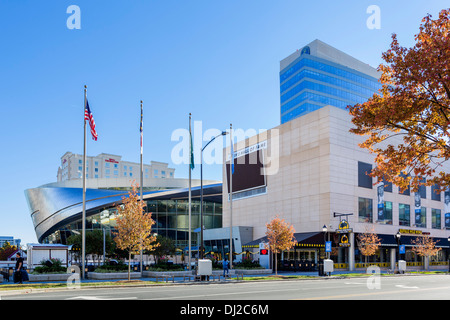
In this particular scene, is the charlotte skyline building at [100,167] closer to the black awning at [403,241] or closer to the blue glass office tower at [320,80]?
the blue glass office tower at [320,80]

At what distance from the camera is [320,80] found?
12962cm

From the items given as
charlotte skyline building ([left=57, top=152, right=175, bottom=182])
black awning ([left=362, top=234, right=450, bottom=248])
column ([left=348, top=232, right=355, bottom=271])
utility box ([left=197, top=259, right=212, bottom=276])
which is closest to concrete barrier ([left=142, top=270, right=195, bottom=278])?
utility box ([left=197, top=259, right=212, bottom=276])

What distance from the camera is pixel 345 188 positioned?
52906mm

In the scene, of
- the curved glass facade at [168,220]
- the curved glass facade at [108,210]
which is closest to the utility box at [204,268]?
the curved glass facade at [108,210]

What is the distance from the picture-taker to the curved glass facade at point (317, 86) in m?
127

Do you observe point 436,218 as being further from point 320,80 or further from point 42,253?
point 320,80

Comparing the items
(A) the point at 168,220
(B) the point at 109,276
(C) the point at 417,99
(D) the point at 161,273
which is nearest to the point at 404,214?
(D) the point at 161,273

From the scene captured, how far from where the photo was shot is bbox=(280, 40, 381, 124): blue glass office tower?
128m

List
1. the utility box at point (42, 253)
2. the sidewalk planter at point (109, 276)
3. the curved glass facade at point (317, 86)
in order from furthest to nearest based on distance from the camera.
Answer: the curved glass facade at point (317, 86) < the utility box at point (42, 253) < the sidewalk planter at point (109, 276)

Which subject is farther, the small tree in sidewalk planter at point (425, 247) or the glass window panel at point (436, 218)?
the glass window panel at point (436, 218)

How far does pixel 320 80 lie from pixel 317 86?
263cm

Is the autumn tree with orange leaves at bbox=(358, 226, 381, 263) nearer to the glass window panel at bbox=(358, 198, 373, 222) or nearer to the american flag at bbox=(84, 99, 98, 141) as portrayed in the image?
the glass window panel at bbox=(358, 198, 373, 222)
